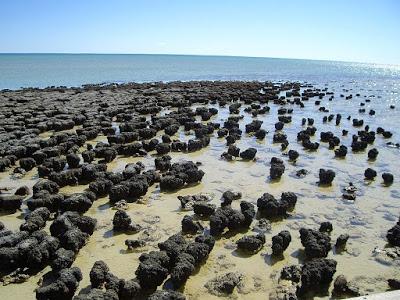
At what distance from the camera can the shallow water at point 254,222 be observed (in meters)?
6.97

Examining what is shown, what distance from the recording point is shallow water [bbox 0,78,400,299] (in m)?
6.97

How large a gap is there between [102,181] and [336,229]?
20.0ft

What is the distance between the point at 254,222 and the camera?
9055 millimetres

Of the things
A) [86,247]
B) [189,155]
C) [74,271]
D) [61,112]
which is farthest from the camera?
[61,112]

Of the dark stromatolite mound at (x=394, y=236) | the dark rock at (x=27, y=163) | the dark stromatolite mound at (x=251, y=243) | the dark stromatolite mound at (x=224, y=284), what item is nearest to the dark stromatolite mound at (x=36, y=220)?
the dark stromatolite mound at (x=224, y=284)

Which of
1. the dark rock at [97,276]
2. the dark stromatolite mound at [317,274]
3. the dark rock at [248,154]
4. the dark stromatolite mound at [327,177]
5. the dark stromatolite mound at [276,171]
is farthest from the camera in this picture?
the dark rock at [248,154]

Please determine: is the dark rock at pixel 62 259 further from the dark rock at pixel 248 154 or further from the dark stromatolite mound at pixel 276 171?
the dark rock at pixel 248 154

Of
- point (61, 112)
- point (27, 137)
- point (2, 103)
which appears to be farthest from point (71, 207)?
point (2, 103)

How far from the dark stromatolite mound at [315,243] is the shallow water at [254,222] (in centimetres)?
26

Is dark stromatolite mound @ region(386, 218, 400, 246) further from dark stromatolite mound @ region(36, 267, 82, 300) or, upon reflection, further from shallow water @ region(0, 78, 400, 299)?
dark stromatolite mound @ region(36, 267, 82, 300)

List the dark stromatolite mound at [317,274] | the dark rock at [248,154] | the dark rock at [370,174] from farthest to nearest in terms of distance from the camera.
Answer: the dark rock at [248,154] < the dark rock at [370,174] < the dark stromatolite mound at [317,274]

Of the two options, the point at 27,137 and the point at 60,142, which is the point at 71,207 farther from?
the point at 27,137

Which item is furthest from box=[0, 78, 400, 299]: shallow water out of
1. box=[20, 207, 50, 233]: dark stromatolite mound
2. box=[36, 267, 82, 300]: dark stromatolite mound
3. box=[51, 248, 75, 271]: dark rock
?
box=[20, 207, 50, 233]: dark stromatolite mound

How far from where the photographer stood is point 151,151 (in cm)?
1523
